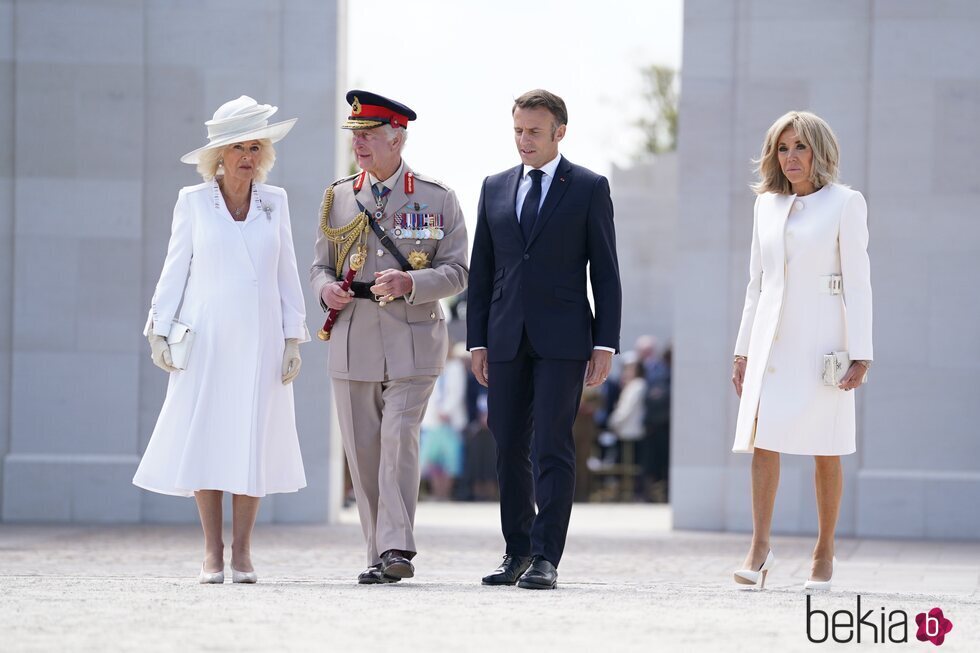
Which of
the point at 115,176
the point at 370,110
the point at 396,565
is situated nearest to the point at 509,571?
the point at 396,565

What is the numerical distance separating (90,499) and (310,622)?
6810 millimetres

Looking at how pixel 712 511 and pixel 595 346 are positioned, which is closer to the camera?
pixel 595 346

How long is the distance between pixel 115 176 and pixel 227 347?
5.31 metres

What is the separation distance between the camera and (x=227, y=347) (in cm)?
695

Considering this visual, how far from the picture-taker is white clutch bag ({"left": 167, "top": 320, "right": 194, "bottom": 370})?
692 cm

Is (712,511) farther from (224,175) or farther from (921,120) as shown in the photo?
(224,175)

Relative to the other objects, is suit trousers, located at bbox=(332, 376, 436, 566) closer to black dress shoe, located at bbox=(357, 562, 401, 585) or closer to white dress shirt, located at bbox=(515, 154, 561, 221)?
black dress shoe, located at bbox=(357, 562, 401, 585)

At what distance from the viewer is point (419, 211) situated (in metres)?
7.07

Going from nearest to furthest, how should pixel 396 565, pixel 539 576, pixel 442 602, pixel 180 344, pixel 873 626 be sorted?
1. pixel 873 626
2. pixel 442 602
3. pixel 539 576
4. pixel 396 565
5. pixel 180 344

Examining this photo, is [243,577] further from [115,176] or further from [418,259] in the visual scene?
[115,176]

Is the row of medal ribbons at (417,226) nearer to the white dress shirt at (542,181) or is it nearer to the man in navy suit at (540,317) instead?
the man in navy suit at (540,317)

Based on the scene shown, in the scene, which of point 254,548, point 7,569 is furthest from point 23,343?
point 7,569

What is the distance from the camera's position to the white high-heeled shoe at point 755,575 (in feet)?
22.1

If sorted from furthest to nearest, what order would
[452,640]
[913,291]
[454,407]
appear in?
[454,407] < [913,291] < [452,640]
